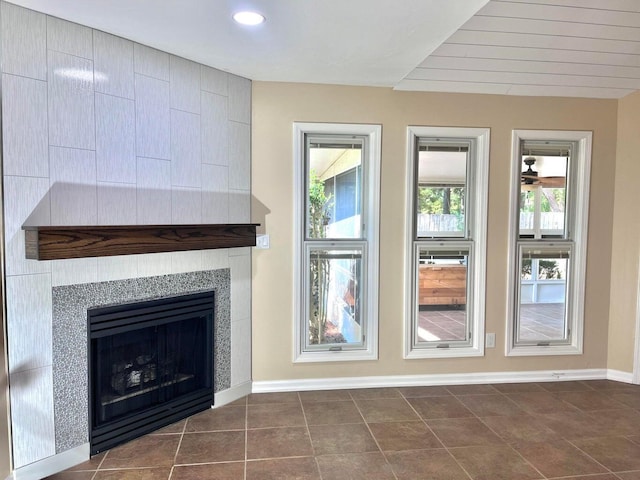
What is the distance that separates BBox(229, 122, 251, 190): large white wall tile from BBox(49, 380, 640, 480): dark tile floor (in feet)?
5.30

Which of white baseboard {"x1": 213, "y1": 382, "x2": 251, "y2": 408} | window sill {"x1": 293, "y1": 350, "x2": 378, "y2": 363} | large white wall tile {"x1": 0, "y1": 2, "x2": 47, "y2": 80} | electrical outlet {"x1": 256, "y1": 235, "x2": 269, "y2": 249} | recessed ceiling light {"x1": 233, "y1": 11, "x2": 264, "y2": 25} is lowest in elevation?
white baseboard {"x1": 213, "y1": 382, "x2": 251, "y2": 408}

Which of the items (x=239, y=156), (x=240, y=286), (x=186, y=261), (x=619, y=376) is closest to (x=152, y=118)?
(x=239, y=156)

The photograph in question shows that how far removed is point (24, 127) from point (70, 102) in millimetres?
271

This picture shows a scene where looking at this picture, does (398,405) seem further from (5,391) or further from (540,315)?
(5,391)

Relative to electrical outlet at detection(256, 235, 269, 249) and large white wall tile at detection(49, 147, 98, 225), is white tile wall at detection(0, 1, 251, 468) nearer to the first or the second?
large white wall tile at detection(49, 147, 98, 225)

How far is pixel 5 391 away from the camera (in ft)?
6.68

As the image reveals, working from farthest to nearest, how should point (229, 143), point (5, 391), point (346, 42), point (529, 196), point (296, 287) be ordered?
point (529, 196), point (296, 287), point (229, 143), point (346, 42), point (5, 391)

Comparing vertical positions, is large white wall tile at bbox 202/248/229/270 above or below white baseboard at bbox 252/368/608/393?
above

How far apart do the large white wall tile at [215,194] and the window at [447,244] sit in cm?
142

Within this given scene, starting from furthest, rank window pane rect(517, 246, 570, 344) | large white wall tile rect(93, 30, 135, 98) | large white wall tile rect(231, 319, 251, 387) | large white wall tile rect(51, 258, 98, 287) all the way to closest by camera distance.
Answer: window pane rect(517, 246, 570, 344)
large white wall tile rect(231, 319, 251, 387)
large white wall tile rect(93, 30, 135, 98)
large white wall tile rect(51, 258, 98, 287)

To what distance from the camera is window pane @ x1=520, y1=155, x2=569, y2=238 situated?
350cm

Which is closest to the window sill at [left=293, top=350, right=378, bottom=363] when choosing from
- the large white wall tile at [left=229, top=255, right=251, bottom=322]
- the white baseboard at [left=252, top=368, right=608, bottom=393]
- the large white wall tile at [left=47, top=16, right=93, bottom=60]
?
the white baseboard at [left=252, top=368, right=608, bottom=393]

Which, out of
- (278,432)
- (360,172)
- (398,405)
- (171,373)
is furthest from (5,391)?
(360,172)

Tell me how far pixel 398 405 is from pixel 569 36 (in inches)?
104
